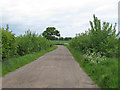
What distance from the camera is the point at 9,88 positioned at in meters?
6.27

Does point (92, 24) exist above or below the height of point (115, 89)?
above

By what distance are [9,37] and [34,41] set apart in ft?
38.7

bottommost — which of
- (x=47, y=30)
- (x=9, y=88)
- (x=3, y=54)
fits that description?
(x=9, y=88)

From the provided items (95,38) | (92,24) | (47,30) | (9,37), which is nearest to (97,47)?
(95,38)

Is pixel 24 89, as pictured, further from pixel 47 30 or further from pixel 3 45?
pixel 47 30

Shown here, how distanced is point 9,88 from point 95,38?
9192mm

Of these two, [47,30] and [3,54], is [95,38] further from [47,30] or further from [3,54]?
[47,30]

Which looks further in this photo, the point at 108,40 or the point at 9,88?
the point at 108,40

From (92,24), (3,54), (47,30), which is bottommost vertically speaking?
Answer: (3,54)

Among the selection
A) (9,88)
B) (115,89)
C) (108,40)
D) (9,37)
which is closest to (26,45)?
(9,37)

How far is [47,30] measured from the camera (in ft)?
328

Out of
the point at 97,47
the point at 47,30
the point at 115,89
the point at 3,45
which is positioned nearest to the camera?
the point at 115,89

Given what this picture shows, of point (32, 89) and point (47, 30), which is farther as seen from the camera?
point (47, 30)

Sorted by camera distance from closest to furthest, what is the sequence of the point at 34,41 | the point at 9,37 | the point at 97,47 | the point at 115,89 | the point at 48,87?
1. the point at 115,89
2. the point at 48,87
3. the point at 9,37
4. the point at 97,47
5. the point at 34,41
